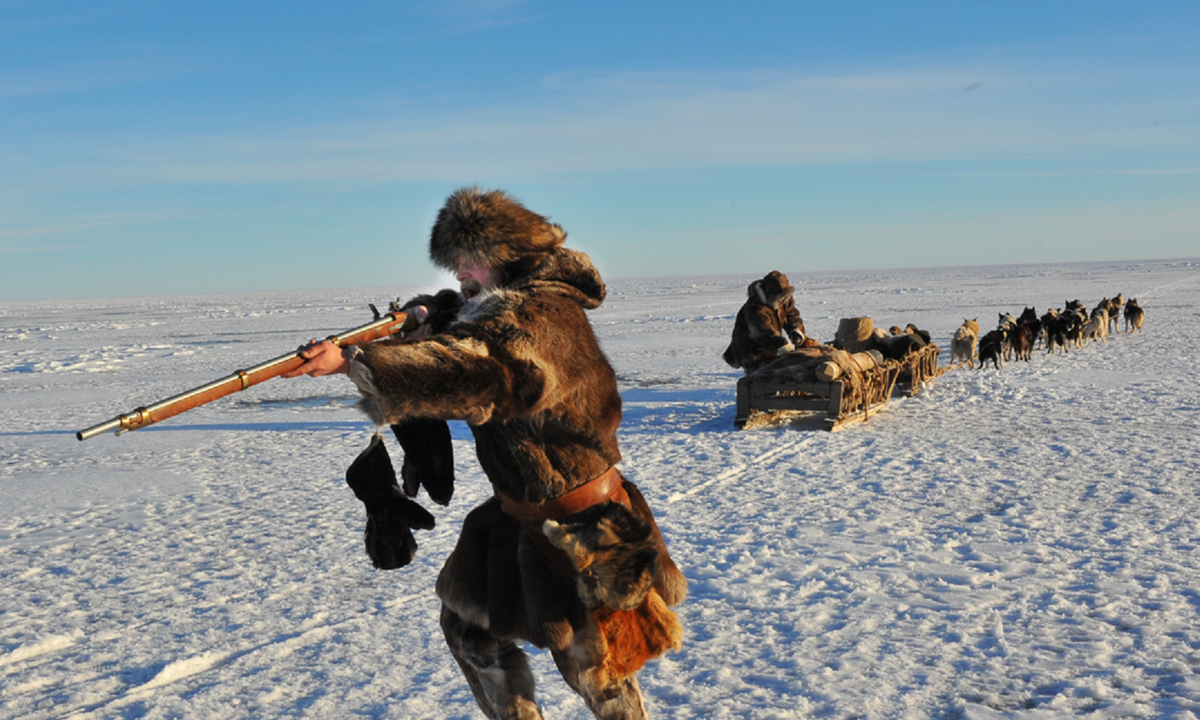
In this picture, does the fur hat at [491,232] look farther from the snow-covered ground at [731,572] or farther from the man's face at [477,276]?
the snow-covered ground at [731,572]

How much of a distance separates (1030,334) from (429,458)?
49.3 feet

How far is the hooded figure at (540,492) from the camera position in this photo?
86.5 inches

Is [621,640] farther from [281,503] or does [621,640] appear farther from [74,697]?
[281,503]

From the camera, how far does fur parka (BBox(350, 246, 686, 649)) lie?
2.03 metres

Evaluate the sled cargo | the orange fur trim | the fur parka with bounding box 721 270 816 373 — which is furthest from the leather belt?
the fur parka with bounding box 721 270 816 373

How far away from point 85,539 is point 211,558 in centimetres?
111

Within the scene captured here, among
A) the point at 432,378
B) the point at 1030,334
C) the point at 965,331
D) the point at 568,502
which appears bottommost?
the point at 1030,334

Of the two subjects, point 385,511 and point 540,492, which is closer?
point 540,492

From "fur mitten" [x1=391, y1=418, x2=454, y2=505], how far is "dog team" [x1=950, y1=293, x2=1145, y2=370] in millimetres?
12898

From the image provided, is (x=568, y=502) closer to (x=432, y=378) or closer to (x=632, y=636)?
(x=632, y=636)

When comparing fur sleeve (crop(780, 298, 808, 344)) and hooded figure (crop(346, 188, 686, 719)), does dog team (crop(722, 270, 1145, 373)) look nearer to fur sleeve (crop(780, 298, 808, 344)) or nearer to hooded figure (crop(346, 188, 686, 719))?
fur sleeve (crop(780, 298, 808, 344))

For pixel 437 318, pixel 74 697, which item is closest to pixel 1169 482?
pixel 437 318

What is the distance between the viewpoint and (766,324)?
9.97m

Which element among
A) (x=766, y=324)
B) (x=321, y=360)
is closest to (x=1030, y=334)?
(x=766, y=324)
